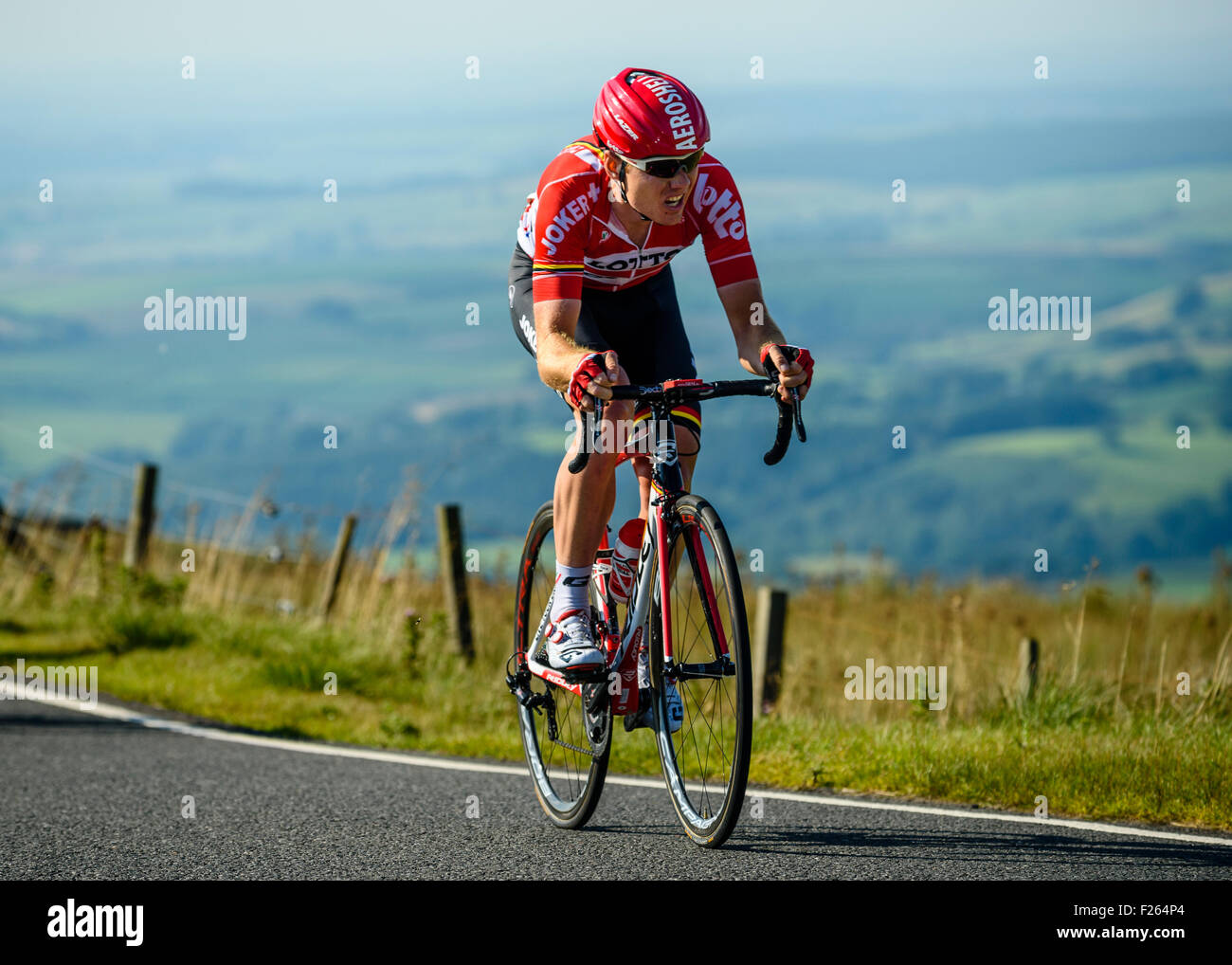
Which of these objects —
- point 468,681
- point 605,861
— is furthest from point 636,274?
point 468,681

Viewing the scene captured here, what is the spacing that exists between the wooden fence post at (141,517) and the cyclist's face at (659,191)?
1158 centimetres

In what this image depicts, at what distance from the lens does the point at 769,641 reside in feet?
32.8

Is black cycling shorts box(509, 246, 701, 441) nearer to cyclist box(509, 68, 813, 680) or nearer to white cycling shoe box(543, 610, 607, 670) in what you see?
cyclist box(509, 68, 813, 680)

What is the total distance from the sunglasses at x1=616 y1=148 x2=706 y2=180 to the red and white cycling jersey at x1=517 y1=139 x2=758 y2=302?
0.84 ft

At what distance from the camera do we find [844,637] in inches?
577

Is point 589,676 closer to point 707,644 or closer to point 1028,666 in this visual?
point 707,644

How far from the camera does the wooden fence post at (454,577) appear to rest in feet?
37.3

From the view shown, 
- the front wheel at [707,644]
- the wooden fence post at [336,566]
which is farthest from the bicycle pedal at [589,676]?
the wooden fence post at [336,566]

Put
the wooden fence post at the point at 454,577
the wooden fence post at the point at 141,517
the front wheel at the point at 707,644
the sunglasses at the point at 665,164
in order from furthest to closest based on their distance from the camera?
the wooden fence post at the point at 141,517 → the wooden fence post at the point at 454,577 → the sunglasses at the point at 665,164 → the front wheel at the point at 707,644

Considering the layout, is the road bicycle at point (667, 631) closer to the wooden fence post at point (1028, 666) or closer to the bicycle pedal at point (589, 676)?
the bicycle pedal at point (589, 676)
